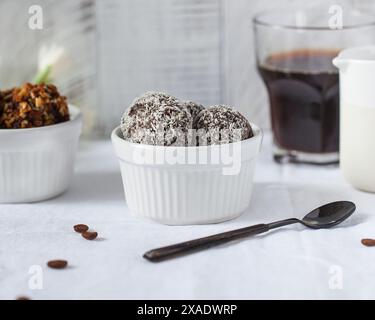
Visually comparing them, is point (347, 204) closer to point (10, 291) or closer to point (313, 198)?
point (313, 198)

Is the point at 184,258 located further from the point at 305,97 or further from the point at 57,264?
the point at 305,97

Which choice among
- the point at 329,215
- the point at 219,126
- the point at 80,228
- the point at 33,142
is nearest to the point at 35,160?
the point at 33,142

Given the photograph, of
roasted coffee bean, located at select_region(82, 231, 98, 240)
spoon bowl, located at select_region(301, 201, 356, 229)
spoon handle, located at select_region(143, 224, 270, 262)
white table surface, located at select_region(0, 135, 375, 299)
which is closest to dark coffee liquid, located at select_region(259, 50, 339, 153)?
white table surface, located at select_region(0, 135, 375, 299)

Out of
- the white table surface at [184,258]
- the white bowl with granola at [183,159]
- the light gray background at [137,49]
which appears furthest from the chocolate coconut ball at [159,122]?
the light gray background at [137,49]

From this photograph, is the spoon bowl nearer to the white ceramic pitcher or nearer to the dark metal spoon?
the dark metal spoon

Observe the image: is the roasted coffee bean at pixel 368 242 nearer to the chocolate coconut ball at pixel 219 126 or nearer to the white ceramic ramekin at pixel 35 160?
the chocolate coconut ball at pixel 219 126
